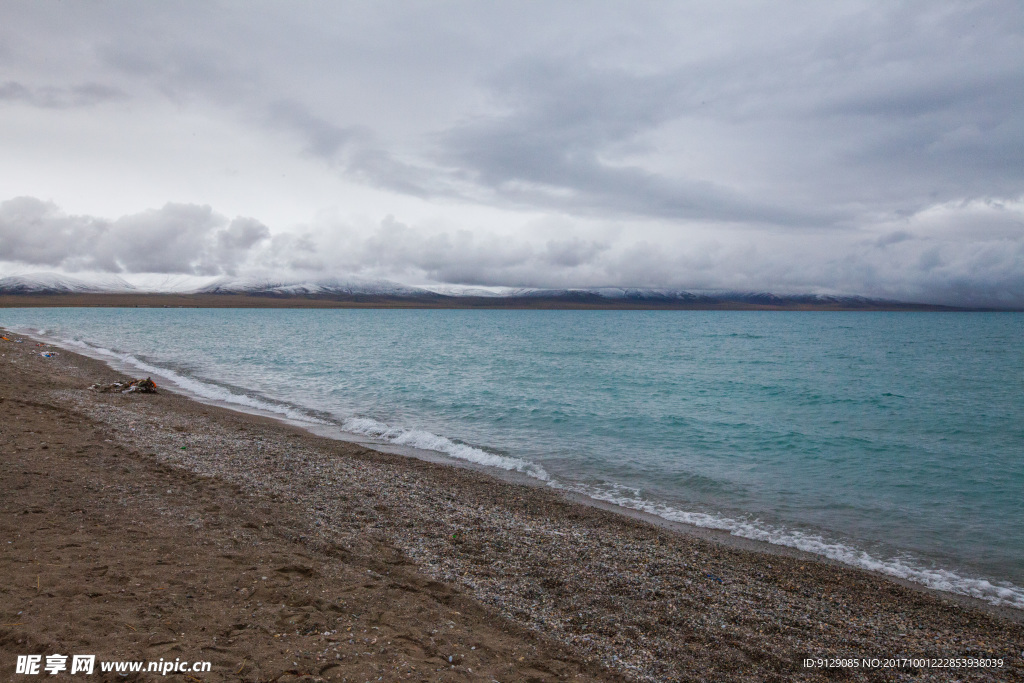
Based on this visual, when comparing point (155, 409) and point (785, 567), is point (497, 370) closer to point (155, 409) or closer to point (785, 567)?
point (155, 409)

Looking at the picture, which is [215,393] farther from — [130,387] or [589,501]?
[589,501]

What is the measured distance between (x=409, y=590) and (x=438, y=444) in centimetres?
1185

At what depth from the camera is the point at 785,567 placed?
10195 millimetres

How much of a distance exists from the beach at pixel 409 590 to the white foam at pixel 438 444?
3.94m

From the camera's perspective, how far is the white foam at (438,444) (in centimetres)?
1717

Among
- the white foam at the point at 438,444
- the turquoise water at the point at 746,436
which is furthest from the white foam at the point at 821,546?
the white foam at the point at 438,444

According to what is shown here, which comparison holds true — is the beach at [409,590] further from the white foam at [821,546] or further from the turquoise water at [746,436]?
the turquoise water at [746,436]

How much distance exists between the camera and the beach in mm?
5824

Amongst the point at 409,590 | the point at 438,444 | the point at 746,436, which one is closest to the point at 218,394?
the point at 438,444

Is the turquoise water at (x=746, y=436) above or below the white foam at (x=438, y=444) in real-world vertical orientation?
below

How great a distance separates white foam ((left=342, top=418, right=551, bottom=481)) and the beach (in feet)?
12.9

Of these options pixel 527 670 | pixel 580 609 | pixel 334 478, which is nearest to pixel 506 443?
pixel 334 478

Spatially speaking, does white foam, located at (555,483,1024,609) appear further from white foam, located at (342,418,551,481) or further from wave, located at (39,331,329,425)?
wave, located at (39,331,329,425)

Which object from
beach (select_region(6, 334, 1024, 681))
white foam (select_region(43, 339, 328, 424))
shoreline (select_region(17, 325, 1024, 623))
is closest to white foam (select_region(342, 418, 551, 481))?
shoreline (select_region(17, 325, 1024, 623))
